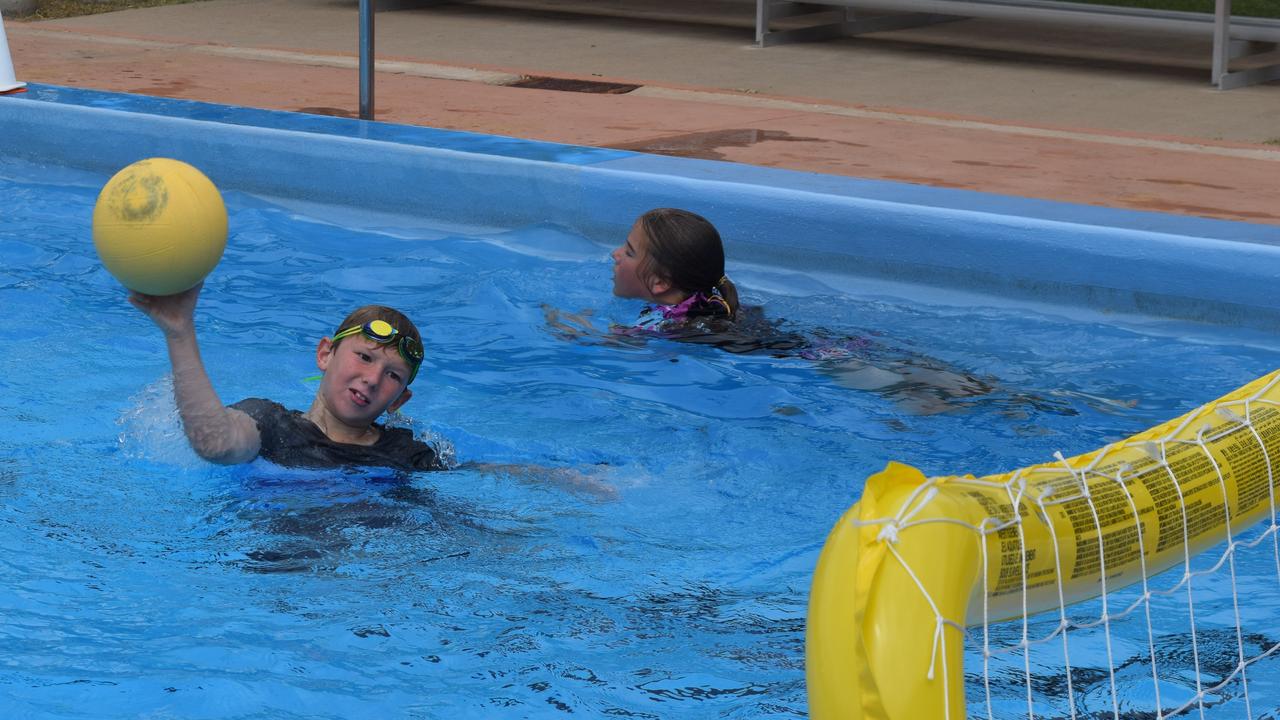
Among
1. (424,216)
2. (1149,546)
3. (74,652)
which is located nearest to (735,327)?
(424,216)

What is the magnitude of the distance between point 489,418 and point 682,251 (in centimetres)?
102

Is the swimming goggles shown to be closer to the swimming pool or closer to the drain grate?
the swimming pool

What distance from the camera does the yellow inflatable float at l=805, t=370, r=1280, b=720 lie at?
2.06 metres

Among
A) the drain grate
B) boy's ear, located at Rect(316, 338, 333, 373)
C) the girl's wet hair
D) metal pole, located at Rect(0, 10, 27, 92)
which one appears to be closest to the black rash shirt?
boy's ear, located at Rect(316, 338, 333, 373)

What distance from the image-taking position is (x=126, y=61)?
1129 centimetres

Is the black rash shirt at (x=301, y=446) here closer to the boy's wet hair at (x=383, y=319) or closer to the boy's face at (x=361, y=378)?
the boy's face at (x=361, y=378)

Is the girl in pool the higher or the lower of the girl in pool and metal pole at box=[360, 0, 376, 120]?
the lower

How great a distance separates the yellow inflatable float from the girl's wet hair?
350cm

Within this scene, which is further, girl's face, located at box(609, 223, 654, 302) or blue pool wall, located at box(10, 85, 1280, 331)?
blue pool wall, located at box(10, 85, 1280, 331)

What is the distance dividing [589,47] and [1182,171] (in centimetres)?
590

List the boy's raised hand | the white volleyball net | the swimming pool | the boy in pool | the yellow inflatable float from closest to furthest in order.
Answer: the yellow inflatable float → the white volleyball net → the swimming pool → the boy's raised hand → the boy in pool

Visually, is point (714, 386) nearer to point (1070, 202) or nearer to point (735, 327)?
point (735, 327)

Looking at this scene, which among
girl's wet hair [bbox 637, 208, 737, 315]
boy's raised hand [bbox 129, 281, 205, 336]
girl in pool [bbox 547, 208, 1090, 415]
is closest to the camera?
boy's raised hand [bbox 129, 281, 205, 336]

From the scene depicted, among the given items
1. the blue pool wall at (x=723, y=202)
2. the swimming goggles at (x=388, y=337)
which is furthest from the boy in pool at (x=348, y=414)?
the blue pool wall at (x=723, y=202)
